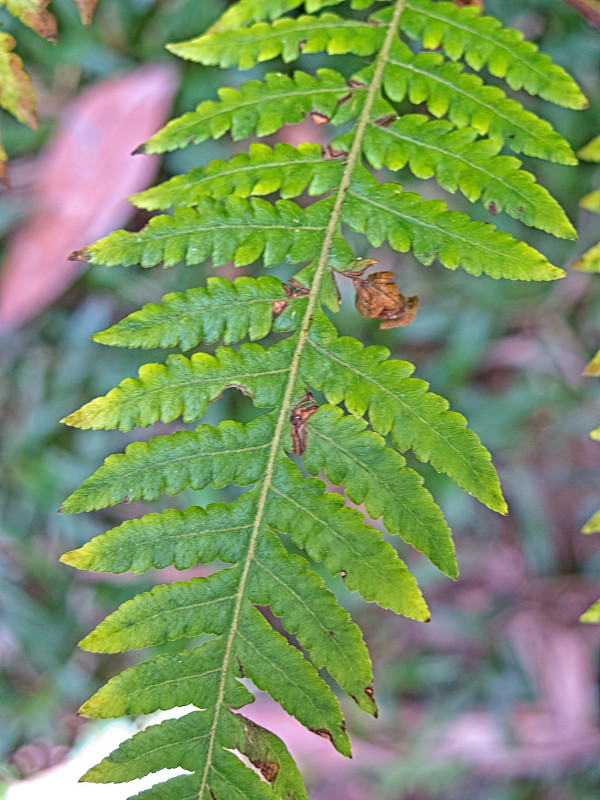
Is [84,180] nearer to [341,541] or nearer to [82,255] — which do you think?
[82,255]

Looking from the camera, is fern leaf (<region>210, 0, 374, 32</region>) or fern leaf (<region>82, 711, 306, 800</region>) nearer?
fern leaf (<region>82, 711, 306, 800</region>)

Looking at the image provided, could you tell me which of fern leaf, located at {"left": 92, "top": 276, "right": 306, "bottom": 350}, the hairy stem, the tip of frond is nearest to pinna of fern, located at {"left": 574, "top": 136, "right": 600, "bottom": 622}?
the hairy stem

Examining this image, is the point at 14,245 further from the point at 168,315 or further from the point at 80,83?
the point at 168,315


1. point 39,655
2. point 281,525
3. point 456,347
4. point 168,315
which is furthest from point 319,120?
point 39,655

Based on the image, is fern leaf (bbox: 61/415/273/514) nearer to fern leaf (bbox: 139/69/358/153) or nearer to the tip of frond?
the tip of frond

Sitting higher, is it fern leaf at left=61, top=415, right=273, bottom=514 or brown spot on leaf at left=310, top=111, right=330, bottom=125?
brown spot on leaf at left=310, top=111, right=330, bottom=125

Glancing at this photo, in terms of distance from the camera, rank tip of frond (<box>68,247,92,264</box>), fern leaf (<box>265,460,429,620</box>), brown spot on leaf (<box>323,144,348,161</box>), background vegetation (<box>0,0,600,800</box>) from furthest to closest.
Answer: background vegetation (<box>0,0,600,800</box>), brown spot on leaf (<box>323,144,348,161</box>), tip of frond (<box>68,247,92,264</box>), fern leaf (<box>265,460,429,620</box>)
